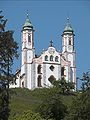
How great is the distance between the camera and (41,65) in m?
114

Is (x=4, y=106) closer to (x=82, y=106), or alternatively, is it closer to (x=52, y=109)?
(x=82, y=106)

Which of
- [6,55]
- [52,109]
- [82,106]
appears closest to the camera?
[6,55]

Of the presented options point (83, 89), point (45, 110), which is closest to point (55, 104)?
point (45, 110)

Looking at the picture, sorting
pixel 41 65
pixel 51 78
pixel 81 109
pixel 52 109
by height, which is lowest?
pixel 52 109

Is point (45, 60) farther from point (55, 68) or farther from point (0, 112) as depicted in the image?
point (0, 112)

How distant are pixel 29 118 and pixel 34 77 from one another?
2441 inches

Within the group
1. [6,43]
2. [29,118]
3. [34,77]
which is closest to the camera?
[6,43]

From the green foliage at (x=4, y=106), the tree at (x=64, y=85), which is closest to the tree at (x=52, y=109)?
the green foliage at (x=4, y=106)

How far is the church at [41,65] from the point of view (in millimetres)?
112688

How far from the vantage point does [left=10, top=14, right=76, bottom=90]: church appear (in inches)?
4437

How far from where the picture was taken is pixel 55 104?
64.1 meters

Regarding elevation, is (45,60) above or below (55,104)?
above

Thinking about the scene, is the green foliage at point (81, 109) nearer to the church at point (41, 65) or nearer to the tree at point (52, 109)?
the tree at point (52, 109)

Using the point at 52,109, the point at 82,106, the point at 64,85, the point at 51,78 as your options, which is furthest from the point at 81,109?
the point at 51,78
